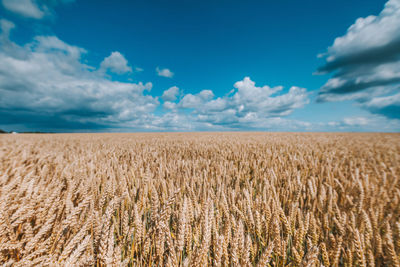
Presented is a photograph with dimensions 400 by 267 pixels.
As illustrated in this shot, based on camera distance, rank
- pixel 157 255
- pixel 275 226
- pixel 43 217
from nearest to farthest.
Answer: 1. pixel 157 255
2. pixel 275 226
3. pixel 43 217

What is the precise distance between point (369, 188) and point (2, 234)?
3.16 m

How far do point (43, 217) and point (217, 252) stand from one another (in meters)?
1.21

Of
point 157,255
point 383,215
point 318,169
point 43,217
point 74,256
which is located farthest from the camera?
point 318,169

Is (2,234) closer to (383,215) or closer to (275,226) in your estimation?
(275,226)

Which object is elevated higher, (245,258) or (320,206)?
(245,258)

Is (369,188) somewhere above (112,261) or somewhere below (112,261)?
below

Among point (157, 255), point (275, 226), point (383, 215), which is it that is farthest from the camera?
point (383, 215)

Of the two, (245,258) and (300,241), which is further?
(300,241)

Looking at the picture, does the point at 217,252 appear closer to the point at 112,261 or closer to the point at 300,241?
the point at 112,261

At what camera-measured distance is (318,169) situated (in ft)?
9.94

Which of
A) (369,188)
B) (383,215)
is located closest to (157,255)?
(383,215)

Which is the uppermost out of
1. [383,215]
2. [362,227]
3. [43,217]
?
[43,217]

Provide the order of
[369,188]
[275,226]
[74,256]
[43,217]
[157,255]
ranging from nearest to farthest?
[74,256]
[157,255]
[275,226]
[43,217]
[369,188]

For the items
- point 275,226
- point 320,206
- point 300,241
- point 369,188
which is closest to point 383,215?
point 369,188
